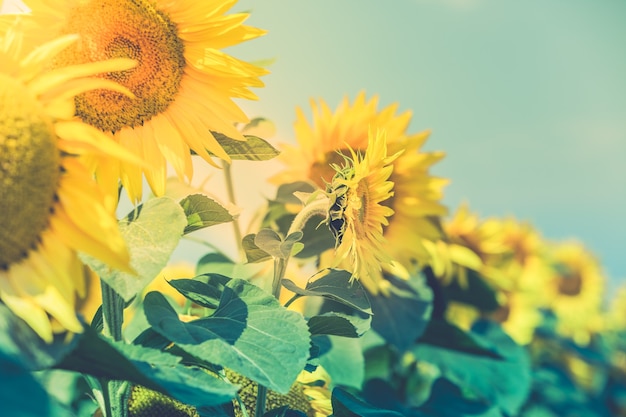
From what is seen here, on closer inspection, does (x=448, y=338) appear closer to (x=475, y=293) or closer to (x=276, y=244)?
(x=475, y=293)

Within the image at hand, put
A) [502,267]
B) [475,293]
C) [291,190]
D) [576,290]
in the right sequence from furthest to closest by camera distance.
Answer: [576,290]
[502,267]
[475,293]
[291,190]

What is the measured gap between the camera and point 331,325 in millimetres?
520

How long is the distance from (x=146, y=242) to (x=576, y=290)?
305 cm

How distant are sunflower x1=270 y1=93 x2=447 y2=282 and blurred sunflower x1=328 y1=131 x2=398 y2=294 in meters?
0.36

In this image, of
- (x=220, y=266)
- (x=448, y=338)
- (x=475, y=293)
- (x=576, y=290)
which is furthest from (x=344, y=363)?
(x=576, y=290)

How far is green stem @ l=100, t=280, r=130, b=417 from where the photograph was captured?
46 centimetres

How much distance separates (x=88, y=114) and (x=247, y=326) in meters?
0.18

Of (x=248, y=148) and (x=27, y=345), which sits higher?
(x=248, y=148)

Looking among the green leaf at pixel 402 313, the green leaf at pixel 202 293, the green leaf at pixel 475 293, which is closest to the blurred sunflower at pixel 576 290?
the green leaf at pixel 475 293

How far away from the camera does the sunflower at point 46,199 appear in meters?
0.35

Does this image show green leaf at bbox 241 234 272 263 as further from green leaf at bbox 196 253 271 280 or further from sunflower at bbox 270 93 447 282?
sunflower at bbox 270 93 447 282

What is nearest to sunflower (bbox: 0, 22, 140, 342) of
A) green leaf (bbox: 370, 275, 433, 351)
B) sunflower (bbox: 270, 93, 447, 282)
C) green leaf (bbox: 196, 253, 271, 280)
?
green leaf (bbox: 196, 253, 271, 280)

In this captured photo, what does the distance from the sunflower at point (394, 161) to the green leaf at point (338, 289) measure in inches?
16.2

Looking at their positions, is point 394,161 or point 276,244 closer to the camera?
point 276,244
